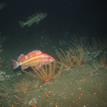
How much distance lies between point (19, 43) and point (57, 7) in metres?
4.80

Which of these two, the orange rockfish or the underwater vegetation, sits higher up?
the orange rockfish

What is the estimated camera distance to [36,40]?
519 inches

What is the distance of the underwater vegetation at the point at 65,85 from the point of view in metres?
6.29

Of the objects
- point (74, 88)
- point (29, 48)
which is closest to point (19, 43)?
point (29, 48)

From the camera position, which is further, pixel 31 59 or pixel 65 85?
pixel 31 59

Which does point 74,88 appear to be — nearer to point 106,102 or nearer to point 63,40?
point 106,102

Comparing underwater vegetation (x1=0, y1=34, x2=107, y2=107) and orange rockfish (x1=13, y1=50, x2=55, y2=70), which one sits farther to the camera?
orange rockfish (x1=13, y1=50, x2=55, y2=70)

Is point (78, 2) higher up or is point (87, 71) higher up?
point (78, 2)

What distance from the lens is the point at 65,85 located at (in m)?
7.11

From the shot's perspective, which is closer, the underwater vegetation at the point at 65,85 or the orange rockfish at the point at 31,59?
the underwater vegetation at the point at 65,85

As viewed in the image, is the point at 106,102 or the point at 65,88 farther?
the point at 65,88

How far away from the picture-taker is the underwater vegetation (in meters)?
6.29

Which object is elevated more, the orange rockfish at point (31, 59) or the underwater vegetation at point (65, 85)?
the orange rockfish at point (31, 59)

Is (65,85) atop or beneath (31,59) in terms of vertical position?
beneath
